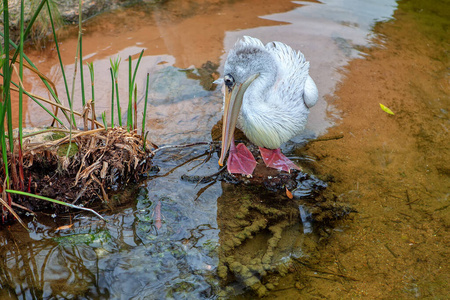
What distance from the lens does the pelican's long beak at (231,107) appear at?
12.1 ft

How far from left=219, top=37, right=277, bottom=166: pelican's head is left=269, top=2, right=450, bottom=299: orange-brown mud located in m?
0.92

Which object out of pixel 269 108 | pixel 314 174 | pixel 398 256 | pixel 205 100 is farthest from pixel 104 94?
pixel 398 256

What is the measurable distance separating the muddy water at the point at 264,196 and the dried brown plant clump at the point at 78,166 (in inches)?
7.3

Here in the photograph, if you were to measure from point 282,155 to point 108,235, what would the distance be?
Result: 69.2 inches

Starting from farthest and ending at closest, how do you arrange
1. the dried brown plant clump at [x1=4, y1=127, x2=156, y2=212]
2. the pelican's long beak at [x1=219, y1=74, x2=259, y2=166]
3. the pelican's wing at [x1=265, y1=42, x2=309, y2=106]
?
the pelican's wing at [x1=265, y1=42, x2=309, y2=106], the pelican's long beak at [x1=219, y1=74, x2=259, y2=166], the dried brown plant clump at [x1=4, y1=127, x2=156, y2=212]

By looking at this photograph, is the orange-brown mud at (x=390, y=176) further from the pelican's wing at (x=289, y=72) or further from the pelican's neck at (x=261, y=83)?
the pelican's neck at (x=261, y=83)

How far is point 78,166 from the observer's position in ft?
10.8

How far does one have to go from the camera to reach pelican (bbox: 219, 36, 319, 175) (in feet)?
11.8

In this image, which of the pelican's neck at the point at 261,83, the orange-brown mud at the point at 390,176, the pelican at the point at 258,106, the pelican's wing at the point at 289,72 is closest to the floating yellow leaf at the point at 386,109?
the orange-brown mud at the point at 390,176

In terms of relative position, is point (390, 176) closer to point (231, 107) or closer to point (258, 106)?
point (258, 106)

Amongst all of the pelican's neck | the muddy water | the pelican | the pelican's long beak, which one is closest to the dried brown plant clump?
the muddy water

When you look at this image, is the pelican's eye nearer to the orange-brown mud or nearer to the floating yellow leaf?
the orange-brown mud

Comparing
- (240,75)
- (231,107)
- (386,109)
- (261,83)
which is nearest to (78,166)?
(231,107)

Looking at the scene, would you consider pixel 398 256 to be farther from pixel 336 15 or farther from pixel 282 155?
pixel 336 15
